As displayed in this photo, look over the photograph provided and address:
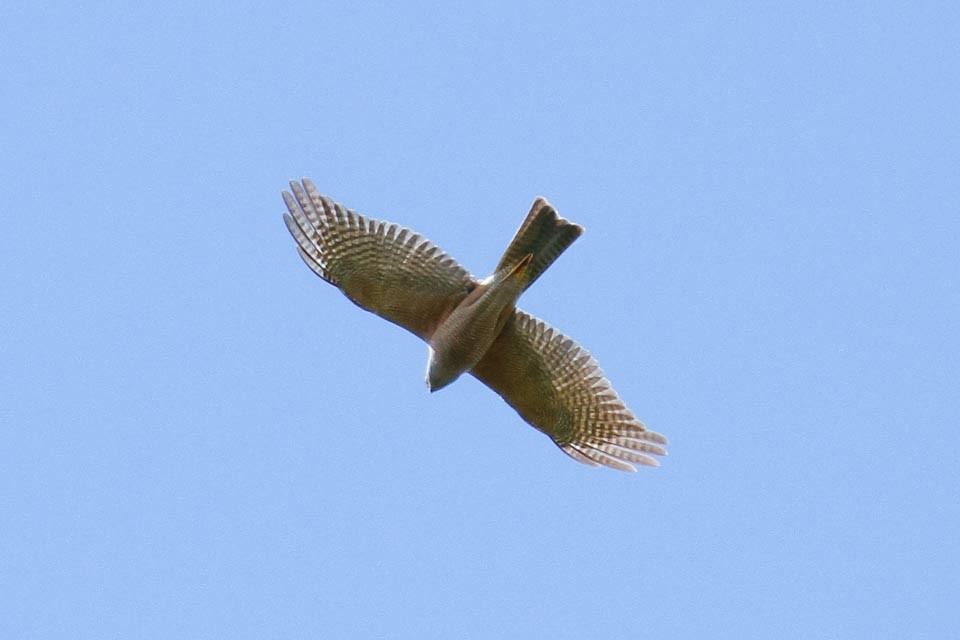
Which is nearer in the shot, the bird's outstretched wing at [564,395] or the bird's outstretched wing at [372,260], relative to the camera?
the bird's outstretched wing at [372,260]

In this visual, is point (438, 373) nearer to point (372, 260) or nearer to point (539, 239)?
point (372, 260)

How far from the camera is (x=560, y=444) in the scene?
1554cm

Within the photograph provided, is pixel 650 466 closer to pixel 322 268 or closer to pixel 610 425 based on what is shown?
pixel 610 425

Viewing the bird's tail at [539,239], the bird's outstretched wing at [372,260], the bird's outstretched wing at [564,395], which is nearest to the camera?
the bird's tail at [539,239]

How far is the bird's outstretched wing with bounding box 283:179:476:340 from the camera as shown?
14.7 metres

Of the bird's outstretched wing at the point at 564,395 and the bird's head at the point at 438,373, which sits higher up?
the bird's outstretched wing at the point at 564,395

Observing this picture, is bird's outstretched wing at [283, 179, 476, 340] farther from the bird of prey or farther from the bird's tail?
the bird's tail

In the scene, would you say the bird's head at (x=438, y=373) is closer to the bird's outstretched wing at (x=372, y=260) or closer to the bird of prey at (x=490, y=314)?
the bird of prey at (x=490, y=314)

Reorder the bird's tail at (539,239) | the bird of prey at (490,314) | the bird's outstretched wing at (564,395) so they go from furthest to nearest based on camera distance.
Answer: the bird's outstretched wing at (564,395)
the bird of prey at (490,314)
the bird's tail at (539,239)

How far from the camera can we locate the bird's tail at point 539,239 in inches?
564

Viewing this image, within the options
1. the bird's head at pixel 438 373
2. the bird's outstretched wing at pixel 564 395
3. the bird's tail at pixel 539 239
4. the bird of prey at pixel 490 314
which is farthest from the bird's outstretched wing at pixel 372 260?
the bird's outstretched wing at pixel 564 395

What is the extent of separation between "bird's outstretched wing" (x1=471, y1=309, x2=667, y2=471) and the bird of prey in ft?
0.03

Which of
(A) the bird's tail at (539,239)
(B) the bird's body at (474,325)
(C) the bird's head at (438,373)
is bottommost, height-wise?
(C) the bird's head at (438,373)

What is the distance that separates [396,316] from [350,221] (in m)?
1.06
